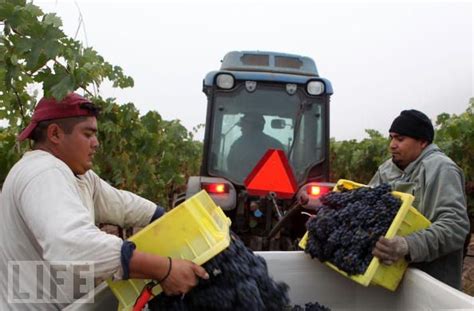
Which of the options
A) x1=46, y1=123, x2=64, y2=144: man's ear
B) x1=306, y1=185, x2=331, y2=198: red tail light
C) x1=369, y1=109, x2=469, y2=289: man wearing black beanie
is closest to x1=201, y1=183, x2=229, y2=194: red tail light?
x1=306, y1=185, x2=331, y2=198: red tail light

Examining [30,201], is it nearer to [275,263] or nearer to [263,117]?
[275,263]

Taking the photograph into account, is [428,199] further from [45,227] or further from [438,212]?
[45,227]

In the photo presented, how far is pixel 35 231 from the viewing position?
5.48ft

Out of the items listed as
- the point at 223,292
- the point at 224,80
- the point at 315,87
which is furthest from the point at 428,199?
the point at 224,80

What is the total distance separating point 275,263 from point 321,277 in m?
0.26

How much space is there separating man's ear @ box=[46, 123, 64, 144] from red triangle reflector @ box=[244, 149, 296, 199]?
232 cm

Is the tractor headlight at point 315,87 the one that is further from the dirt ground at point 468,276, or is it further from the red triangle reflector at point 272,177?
the dirt ground at point 468,276

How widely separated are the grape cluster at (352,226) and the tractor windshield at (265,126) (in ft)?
7.65

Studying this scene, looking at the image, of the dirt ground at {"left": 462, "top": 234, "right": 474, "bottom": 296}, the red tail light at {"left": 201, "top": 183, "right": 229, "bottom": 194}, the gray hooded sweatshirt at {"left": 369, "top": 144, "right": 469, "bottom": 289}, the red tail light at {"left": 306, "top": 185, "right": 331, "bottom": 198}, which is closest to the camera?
the gray hooded sweatshirt at {"left": 369, "top": 144, "right": 469, "bottom": 289}

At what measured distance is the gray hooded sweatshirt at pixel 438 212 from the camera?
7.72ft

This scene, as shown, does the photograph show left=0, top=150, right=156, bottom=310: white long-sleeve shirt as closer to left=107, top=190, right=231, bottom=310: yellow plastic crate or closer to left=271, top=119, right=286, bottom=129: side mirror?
left=107, top=190, right=231, bottom=310: yellow plastic crate

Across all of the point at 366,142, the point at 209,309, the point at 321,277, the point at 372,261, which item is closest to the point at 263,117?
the point at 321,277

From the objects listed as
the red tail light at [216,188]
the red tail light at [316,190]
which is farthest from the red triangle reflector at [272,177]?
the red tail light at [216,188]

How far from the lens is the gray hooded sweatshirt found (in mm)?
2354
